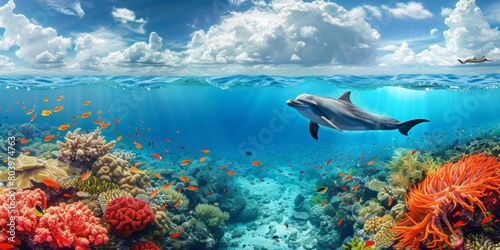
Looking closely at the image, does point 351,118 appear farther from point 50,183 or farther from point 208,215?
point 208,215

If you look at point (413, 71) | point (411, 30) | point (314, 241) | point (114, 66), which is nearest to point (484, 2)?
point (411, 30)

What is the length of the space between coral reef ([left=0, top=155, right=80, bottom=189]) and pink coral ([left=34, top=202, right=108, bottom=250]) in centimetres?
149

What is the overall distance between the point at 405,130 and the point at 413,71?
1501 cm

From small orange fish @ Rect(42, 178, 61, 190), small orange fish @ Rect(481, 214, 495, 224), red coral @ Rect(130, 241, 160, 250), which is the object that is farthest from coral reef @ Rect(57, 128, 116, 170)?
small orange fish @ Rect(481, 214, 495, 224)

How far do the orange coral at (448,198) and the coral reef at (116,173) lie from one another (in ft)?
22.5

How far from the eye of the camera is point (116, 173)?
28.5 ft

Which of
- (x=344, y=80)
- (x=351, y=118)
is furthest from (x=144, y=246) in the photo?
(x=344, y=80)

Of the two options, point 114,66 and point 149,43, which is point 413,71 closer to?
point 149,43

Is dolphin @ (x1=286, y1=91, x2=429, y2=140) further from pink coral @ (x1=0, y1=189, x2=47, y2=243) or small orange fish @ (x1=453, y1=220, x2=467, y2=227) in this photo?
pink coral @ (x1=0, y1=189, x2=47, y2=243)

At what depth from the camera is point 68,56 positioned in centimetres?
1734

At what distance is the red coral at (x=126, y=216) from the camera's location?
21.9 ft

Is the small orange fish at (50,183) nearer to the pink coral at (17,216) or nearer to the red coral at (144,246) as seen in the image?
the pink coral at (17,216)

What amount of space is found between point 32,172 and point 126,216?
3062 millimetres

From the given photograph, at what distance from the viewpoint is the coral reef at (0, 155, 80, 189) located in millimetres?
7449
